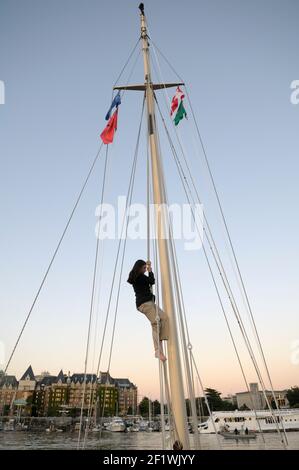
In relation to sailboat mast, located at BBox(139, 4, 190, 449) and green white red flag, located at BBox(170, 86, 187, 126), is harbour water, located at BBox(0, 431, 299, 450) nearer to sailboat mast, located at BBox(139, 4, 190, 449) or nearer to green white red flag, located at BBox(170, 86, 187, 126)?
sailboat mast, located at BBox(139, 4, 190, 449)

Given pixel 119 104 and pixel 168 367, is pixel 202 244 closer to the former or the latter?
pixel 168 367

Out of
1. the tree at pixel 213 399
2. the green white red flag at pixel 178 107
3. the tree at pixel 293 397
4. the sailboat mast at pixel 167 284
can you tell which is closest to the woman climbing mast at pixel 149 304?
the sailboat mast at pixel 167 284

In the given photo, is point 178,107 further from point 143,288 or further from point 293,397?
point 293,397

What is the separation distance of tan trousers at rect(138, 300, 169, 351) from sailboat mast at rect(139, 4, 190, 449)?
0.26 feet

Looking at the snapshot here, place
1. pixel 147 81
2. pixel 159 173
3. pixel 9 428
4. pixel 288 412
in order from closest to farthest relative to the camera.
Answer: pixel 159 173
pixel 147 81
pixel 288 412
pixel 9 428

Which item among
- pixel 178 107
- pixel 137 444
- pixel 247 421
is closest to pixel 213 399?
pixel 247 421

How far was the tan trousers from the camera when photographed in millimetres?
4312

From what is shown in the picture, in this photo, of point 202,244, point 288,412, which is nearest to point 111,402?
point 288,412

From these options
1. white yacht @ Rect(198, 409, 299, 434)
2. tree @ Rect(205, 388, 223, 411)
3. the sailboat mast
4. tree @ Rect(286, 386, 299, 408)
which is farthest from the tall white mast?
tree @ Rect(286, 386, 299, 408)

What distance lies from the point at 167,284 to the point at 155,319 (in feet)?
1.68

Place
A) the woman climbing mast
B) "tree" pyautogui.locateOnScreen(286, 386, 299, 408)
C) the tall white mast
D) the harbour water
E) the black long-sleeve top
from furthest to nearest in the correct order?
"tree" pyautogui.locateOnScreen(286, 386, 299, 408), the harbour water, the black long-sleeve top, the woman climbing mast, the tall white mast
